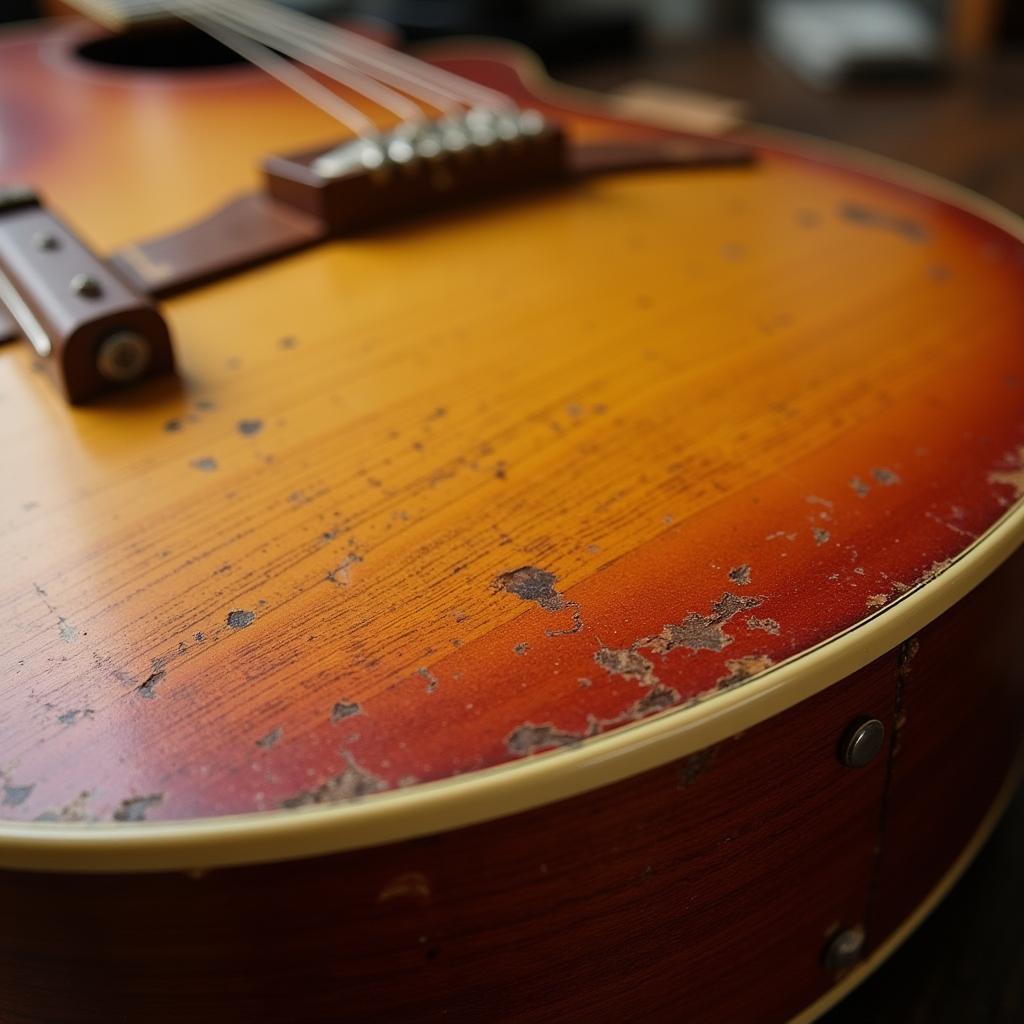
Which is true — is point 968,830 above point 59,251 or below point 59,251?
below

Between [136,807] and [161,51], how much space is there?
139 centimetres

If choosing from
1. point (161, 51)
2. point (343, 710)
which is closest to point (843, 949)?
point (343, 710)

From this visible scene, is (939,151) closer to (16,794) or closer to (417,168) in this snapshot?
(417,168)

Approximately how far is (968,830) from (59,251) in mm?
809

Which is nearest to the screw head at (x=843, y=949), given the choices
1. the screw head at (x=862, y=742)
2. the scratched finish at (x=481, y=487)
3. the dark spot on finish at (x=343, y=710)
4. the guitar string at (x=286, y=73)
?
the screw head at (x=862, y=742)

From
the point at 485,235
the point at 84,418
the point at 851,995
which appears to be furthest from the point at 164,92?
the point at 851,995

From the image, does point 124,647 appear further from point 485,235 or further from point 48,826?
point 485,235

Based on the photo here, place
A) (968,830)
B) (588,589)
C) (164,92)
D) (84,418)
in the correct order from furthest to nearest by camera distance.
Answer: (164,92)
(968,830)
(84,418)
(588,589)

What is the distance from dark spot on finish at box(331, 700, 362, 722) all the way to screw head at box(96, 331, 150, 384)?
0.34m

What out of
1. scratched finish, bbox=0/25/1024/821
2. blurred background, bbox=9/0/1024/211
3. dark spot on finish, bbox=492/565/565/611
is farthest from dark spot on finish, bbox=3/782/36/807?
blurred background, bbox=9/0/1024/211

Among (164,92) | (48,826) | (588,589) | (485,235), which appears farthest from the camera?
(164,92)

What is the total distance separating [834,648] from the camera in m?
0.52

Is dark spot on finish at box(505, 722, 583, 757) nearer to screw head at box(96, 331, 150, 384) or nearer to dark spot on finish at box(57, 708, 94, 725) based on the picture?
dark spot on finish at box(57, 708, 94, 725)

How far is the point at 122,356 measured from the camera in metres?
0.73
